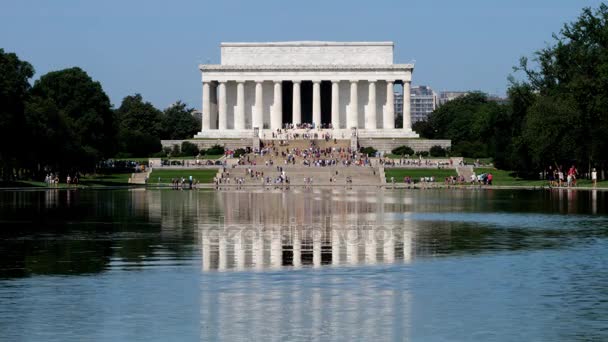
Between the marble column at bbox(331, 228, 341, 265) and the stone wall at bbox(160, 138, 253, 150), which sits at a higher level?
the stone wall at bbox(160, 138, 253, 150)

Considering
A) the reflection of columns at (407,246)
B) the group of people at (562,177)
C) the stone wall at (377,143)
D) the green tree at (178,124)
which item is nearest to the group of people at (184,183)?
the group of people at (562,177)

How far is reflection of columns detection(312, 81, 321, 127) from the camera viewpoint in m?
141

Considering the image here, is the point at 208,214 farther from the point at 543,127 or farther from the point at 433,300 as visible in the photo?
the point at 543,127

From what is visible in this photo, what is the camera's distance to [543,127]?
84688mm

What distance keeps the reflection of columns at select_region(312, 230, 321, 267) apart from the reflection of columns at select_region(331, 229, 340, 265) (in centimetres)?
33

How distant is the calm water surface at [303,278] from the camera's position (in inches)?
710

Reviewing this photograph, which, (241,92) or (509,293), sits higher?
(241,92)

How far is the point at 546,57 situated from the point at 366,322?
80.2m

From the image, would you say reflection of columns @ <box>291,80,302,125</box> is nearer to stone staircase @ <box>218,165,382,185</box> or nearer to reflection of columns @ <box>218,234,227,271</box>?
stone staircase @ <box>218,165,382,185</box>

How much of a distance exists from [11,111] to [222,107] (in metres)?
60.1

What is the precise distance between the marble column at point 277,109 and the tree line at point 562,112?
37584 mm

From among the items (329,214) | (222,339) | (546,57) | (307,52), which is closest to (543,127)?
(546,57)

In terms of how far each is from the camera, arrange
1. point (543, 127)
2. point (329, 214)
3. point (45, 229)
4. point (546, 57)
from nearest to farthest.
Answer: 1. point (45, 229)
2. point (329, 214)
3. point (543, 127)
4. point (546, 57)

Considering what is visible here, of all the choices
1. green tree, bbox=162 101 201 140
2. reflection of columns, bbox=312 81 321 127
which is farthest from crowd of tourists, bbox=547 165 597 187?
green tree, bbox=162 101 201 140
